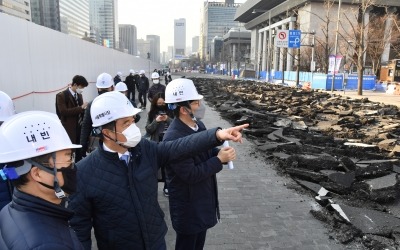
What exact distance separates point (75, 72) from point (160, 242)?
9.65m

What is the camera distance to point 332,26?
2222 inches

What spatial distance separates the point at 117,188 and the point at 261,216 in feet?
11.5

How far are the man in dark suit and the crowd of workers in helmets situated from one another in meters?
2.79

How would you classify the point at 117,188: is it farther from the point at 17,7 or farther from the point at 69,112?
the point at 17,7

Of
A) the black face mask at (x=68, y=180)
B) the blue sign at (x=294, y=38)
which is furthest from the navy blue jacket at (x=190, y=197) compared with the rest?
the blue sign at (x=294, y=38)

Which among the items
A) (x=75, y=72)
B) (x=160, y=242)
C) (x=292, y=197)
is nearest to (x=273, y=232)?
(x=292, y=197)

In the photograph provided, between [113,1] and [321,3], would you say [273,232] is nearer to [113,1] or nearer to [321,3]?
[321,3]

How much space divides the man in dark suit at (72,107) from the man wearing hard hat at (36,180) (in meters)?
4.60

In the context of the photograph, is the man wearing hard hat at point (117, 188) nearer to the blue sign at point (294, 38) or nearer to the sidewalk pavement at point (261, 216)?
the sidewalk pavement at point (261, 216)

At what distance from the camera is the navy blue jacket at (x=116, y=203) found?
7.52 feet

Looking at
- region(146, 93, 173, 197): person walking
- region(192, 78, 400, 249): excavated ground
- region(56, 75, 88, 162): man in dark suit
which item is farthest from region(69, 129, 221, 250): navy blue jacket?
region(56, 75, 88, 162): man in dark suit

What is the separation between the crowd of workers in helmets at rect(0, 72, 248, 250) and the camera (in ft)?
4.95

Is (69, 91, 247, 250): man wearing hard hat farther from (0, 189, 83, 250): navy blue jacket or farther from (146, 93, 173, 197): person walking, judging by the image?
(146, 93, 173, 197): person walking

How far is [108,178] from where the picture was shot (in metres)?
2.32
